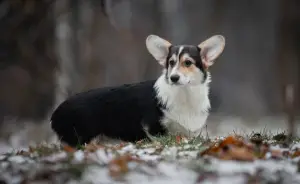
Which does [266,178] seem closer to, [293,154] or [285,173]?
[285,173]

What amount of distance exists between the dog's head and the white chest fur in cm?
12

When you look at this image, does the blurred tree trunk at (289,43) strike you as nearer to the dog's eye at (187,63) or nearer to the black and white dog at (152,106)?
the black and white dog at (152,106)

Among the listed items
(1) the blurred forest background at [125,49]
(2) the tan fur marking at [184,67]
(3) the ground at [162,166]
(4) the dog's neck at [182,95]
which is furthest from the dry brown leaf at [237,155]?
(1) the blurred forest background at [125,49]

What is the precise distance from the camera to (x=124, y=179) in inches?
135

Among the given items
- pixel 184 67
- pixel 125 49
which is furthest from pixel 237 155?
pixel 125 49

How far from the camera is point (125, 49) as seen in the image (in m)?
17.4

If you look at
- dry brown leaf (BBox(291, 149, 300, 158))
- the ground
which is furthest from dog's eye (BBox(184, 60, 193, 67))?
dry brown leaf (BBox(291, 149, 300, 158))

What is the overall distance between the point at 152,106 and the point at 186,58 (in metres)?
0.62

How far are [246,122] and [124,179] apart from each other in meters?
12.0

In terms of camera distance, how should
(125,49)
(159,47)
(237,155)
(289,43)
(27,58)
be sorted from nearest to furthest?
(237,155) < (159,47) < (27,58) < (125,49) < (289,43)

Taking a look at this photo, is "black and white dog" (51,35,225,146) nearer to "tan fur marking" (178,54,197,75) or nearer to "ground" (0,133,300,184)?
"tan fur marking" (178,54,197,75)

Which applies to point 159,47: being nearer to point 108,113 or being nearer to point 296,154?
point 108,113

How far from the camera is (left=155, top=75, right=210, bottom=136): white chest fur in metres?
6.01

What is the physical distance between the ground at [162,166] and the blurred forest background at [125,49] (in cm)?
460
